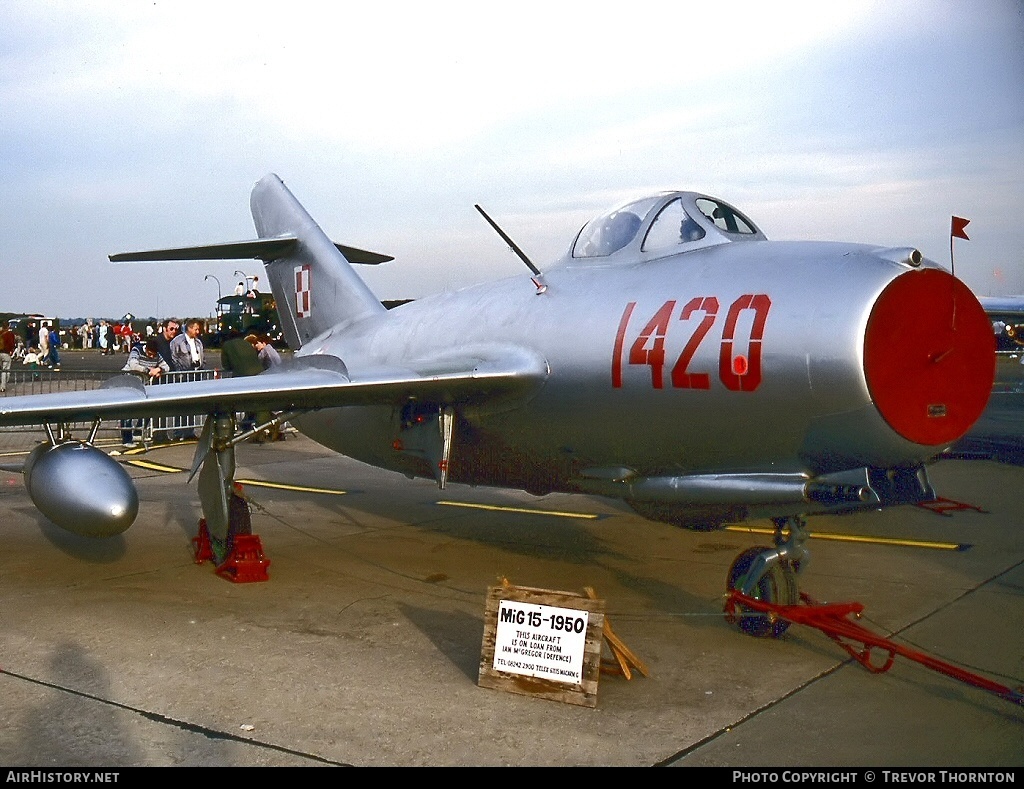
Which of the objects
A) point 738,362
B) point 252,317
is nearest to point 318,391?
point 738,362

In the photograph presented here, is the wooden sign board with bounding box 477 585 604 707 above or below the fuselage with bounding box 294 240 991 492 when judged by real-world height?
below

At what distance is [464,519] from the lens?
10336 millimetres

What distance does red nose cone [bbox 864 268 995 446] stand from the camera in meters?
4.88

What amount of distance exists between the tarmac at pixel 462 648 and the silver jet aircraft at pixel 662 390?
0.80m

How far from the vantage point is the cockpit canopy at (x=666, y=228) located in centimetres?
630

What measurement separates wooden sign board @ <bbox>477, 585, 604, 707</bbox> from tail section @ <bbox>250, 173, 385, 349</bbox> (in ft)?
16.5

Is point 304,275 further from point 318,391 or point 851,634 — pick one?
point 851,634

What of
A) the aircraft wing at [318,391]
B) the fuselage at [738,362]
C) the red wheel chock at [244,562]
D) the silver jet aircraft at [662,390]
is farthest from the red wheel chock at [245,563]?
the fuselage at [738,362]

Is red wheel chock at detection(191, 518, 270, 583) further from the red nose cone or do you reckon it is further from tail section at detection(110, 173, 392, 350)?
the red nose cone

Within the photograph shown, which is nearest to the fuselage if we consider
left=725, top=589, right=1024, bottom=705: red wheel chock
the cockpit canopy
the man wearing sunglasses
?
the cockpit canopy

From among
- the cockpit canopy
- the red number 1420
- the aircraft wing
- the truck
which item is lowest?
the truck

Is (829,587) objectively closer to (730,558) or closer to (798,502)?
(730,558)

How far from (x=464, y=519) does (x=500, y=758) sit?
6.26 meters

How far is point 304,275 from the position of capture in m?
10.3
